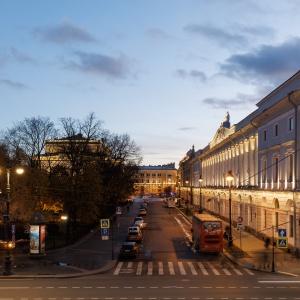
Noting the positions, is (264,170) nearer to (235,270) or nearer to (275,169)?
(275,169)

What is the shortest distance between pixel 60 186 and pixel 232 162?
3506cm

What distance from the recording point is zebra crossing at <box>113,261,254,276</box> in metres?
39.5

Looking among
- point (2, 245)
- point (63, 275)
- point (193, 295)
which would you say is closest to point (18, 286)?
point (63, 275)

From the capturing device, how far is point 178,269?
41.7 m

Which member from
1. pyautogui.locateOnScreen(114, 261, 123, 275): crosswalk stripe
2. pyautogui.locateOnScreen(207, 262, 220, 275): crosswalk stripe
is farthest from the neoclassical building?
pyautogui.locateOnScreen(114, 261, 123, 275): crosswalk stripe

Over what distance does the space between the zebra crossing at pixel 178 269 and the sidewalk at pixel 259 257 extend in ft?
5.41

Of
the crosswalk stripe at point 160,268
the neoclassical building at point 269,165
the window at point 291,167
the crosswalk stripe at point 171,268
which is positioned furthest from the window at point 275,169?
the crosswalk stripe at point 160,268

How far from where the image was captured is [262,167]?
66875mm

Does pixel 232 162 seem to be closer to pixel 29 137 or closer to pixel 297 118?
pixel 29 137

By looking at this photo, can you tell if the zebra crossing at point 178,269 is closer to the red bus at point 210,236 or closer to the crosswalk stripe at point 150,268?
the crosswalk stripe at point 150,268

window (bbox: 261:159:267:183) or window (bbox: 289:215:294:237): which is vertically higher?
window (bbox: 261:159:267:183)

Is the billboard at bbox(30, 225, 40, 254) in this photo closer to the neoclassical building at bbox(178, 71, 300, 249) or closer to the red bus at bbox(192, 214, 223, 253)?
the red bus at bbox(192, 214, 223, 253)

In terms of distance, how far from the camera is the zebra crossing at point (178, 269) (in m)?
39.5

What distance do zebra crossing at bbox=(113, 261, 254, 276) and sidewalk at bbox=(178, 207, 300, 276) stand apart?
1.65m
